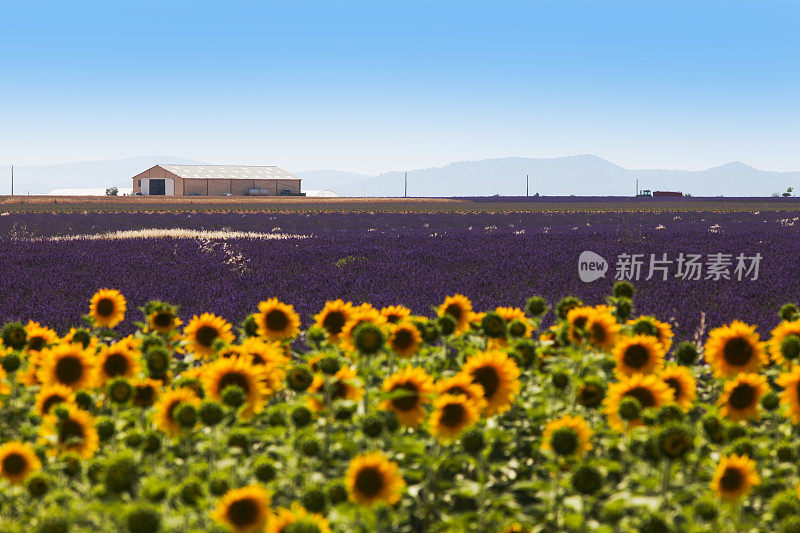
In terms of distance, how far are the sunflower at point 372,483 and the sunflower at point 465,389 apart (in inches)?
22.8

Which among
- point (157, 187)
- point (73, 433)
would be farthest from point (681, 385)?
point (157, 187)

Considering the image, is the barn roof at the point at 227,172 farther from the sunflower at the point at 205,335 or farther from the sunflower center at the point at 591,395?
the sunflower center at the point at 591,395

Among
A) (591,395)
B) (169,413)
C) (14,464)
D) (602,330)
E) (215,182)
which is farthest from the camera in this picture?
(215,182)

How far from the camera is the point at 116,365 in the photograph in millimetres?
3695

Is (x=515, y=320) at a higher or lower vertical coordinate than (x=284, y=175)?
lower

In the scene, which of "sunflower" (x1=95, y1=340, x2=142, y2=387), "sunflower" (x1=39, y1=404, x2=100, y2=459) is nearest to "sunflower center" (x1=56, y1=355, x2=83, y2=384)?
"sunflower" (x1=95, y1=340, x2=142, y2=387)

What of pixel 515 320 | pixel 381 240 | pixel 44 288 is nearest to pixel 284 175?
pixel 381 240

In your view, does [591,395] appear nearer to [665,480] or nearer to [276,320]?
[665,480]

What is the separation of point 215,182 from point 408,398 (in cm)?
8304

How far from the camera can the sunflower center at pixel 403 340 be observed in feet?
12.7

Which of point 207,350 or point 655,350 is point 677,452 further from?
point 207,350

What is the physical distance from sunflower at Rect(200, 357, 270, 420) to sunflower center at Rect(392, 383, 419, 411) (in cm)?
64

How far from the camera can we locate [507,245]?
15.2 metres

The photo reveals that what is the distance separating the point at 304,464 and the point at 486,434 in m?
0.74
